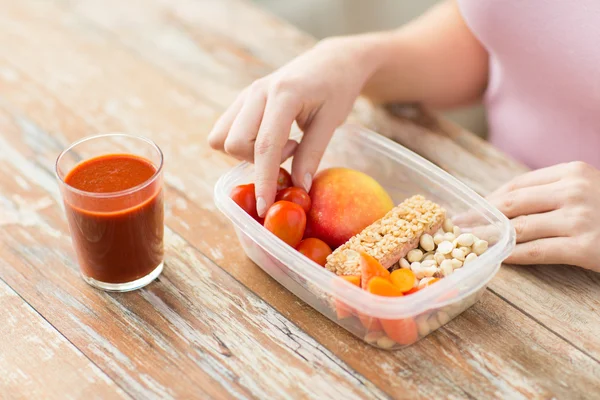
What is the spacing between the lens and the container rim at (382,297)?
797 mm

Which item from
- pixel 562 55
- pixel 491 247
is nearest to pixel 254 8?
pixel 562 55

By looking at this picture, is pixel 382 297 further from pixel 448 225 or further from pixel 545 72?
pixel 545 72

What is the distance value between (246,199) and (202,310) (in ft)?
0.50

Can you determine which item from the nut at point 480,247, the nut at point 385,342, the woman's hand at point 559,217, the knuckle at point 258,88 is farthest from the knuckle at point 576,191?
the knuckle at point 258,88

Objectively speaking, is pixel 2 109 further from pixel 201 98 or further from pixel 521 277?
pixel 521 277

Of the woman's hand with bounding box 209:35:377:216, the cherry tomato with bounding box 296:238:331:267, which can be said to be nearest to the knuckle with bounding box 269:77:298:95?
the woman's hand with bounding box 209:35:377:216

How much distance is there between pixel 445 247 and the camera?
89cm

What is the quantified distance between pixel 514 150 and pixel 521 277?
0.36 meters

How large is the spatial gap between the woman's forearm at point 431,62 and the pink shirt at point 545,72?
5cm

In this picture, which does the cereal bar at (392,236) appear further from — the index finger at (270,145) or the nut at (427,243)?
the index finger at (270,145)

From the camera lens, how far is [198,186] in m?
1.09

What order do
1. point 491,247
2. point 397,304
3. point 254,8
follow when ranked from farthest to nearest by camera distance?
point 254,8 → point 491,247 → point 397,304

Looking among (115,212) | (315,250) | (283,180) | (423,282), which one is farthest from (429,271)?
(115,212)

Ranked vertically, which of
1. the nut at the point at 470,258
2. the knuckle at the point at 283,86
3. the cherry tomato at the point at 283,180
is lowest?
the cherry tomato at the point at 283,180
